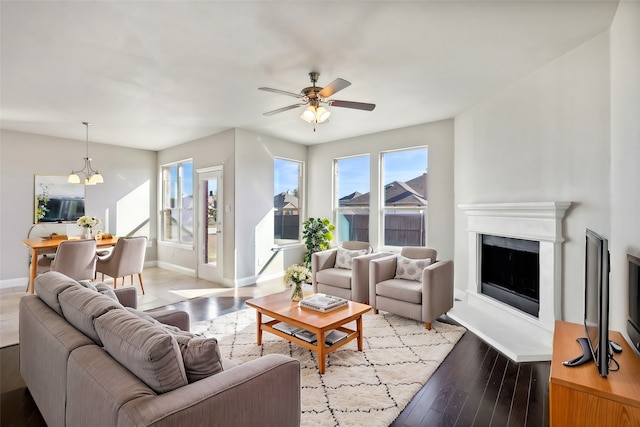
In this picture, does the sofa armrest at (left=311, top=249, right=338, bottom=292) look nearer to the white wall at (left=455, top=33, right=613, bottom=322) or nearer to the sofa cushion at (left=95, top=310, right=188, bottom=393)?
the white wall at (left=455, top=33, right=613, bottom=322)

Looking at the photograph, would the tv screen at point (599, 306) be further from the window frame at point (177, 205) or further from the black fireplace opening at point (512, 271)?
the window frame at point (177, 205)

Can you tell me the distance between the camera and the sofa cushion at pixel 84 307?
1619mm

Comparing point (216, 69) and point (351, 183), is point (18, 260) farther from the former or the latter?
point (351, 183)

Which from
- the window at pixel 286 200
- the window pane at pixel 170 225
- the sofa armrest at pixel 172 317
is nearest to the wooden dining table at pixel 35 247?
the window pane at pixel 170 225

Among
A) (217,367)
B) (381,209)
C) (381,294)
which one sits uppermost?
(381,209)

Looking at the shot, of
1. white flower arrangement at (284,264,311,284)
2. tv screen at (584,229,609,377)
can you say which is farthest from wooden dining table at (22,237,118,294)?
tv screen at (584,229,609,377)

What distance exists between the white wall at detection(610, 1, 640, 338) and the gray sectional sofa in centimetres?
223

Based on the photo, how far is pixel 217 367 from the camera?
1462 millimetres

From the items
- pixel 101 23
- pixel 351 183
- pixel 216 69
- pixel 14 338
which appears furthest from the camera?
pixel 351 183

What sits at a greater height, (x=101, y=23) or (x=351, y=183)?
(x=101, y=23)

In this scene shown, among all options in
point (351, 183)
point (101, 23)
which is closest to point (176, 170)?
point (351, 183)

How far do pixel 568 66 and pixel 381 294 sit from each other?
288 cm

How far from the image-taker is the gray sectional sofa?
119 cm

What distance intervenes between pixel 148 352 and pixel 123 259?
14.0 feet
